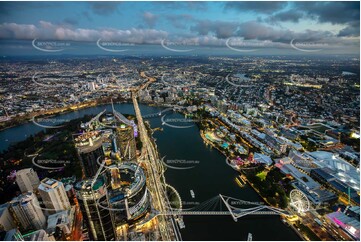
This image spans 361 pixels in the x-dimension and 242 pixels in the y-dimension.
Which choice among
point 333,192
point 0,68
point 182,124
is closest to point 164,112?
point 182,124

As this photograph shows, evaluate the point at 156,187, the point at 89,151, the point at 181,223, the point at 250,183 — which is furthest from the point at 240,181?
the point at 89,151

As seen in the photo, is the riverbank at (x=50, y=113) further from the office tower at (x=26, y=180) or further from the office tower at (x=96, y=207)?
the office tower at (x=96, y=207)

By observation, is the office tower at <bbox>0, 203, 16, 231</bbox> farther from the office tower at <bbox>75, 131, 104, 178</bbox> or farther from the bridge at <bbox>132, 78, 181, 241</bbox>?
the bridge at <bbox>132, 78, 181, 241</bbox>

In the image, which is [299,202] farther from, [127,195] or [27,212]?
[27,212]

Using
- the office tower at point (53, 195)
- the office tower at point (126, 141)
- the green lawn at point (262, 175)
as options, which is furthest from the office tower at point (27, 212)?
the green lawn at point (262, 175)

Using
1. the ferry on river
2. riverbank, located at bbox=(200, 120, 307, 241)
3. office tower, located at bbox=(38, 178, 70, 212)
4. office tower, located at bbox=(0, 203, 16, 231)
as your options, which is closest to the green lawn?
riverbank, located at bbox=(200, 120, 307, 241)

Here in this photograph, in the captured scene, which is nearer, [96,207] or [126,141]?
[96,207]
